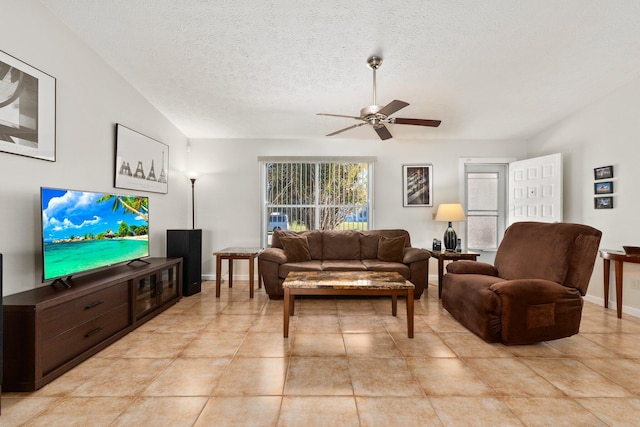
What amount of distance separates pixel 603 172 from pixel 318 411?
13.8 feet

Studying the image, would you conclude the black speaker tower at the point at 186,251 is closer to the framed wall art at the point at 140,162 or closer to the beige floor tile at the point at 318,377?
the framed wall art at the point at 140,162

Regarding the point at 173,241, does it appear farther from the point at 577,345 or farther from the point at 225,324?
the point at 577,345

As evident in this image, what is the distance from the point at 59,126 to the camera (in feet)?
8.27

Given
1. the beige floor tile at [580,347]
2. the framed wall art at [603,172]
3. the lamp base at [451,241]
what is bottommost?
the beige floor tile at [580,347]

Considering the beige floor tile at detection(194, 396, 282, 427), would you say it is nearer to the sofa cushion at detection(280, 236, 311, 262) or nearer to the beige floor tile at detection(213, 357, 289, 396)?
the beige floor tile at detection(213, 357, 289, 396)

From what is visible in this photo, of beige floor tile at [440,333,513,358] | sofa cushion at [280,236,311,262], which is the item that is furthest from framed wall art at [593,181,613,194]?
sofa cushion at [280,236,311,262]

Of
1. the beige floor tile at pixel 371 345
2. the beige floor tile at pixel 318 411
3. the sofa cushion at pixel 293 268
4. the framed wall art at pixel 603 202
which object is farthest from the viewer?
the sofa cushion at pixel 293 268

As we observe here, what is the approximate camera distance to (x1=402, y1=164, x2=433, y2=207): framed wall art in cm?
505

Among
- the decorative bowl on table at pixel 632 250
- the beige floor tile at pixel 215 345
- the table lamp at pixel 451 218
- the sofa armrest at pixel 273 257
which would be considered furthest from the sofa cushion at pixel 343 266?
the decorative bowl on table at pixel 632 250

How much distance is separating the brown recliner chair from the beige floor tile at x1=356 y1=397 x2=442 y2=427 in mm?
1157

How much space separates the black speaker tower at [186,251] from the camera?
3967mm

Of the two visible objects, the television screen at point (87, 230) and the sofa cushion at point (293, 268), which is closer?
the television screen at point (87, 230)

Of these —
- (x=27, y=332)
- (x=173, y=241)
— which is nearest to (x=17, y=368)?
(x=27, y=332)

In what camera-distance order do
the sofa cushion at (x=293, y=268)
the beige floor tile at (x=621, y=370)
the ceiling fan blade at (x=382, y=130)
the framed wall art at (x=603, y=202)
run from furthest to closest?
the sofa cushion at (x=293, y=268) < the framed wall art at (x=603, y=202) < the ceiling fan blade at (x=382, y=130) < the beige floor tile at (x=621, y=370)
